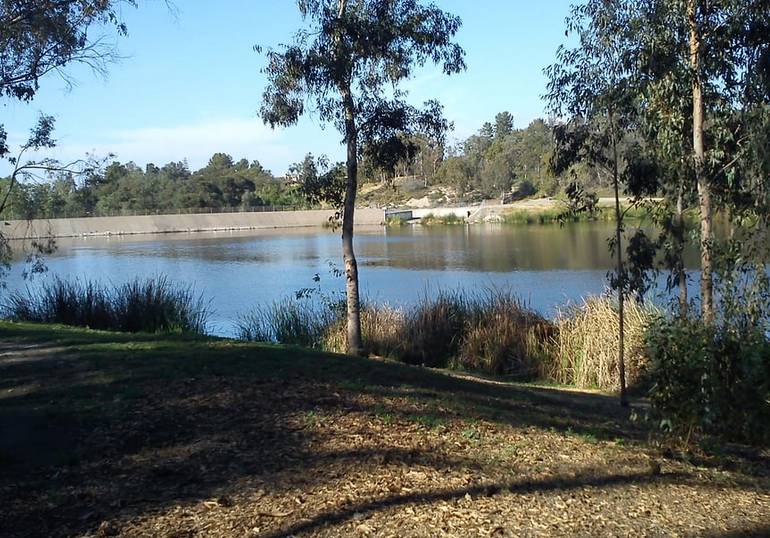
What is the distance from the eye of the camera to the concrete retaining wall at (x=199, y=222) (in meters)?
72.9

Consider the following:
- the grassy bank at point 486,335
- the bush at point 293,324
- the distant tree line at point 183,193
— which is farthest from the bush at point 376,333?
the distant tree line at point 183,193

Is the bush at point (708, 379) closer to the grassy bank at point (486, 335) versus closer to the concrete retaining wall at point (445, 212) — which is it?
the grassy bank at point (486, 335)

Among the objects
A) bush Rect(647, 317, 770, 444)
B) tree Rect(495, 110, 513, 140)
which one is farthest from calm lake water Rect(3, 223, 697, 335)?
tree Rect(495, 110, 513, 140)

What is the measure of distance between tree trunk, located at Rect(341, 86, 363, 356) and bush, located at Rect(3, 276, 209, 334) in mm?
4324

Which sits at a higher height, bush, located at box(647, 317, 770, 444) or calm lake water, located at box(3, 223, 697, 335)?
bush, located at box(647, 317, 770, 444)

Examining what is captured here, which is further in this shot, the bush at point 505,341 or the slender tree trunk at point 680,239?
the bush at point 505,341

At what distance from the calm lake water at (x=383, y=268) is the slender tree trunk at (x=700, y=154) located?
6824 mm

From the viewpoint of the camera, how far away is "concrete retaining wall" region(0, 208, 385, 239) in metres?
72.9

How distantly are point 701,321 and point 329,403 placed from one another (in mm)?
3347

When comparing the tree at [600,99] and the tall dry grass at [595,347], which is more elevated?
the tree at [600,99]

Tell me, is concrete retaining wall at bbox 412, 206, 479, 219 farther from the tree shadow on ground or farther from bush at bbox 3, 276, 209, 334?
the tree shadow on ground

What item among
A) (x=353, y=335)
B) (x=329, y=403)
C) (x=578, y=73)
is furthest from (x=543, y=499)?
(x=353, y=335)

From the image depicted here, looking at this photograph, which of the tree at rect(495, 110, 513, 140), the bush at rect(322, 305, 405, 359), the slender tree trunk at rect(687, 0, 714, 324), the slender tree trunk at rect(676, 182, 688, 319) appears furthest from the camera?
the tree at rect(495, 110, 513, 140)

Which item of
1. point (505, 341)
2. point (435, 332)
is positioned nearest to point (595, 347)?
point (505, 341)
